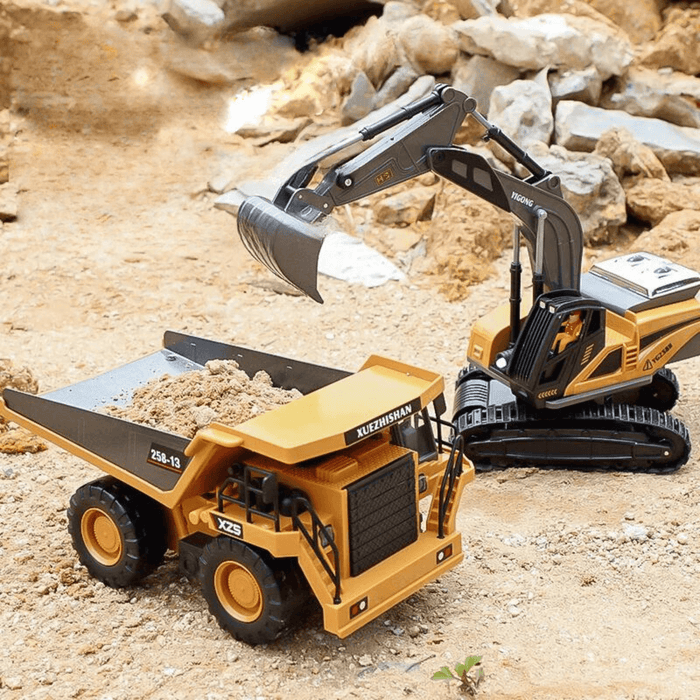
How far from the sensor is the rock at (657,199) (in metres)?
12.8

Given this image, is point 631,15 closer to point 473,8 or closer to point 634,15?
point 634,15

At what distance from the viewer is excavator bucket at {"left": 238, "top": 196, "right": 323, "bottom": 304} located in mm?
6055

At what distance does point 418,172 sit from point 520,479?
8.03 ft

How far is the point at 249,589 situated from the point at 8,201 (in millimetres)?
9649

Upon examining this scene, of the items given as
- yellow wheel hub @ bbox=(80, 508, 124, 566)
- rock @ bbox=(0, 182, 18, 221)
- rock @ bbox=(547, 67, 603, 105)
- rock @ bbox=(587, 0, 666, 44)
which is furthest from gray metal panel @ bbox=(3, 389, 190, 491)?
rock @ bbox=(587, 0, 666, 44)

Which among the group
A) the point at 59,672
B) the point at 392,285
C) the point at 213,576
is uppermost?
the point at 213,576

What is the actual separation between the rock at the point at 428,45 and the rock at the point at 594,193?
2.45 metres

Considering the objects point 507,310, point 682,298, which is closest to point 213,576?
point 507,310

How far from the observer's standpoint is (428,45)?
14.2 meters

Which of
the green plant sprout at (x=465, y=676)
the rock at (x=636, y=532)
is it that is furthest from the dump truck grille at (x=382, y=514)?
the rock at (x=636, y=532)

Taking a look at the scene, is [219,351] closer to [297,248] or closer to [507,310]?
[297,248]

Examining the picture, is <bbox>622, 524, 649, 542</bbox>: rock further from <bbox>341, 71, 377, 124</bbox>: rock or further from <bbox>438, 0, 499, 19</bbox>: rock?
<bbox>438, 0, 499, 19</bbox>: rock

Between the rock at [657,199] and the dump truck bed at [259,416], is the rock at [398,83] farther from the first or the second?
the dump truck bed at [259,416]

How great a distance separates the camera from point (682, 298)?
8141 millimetres
